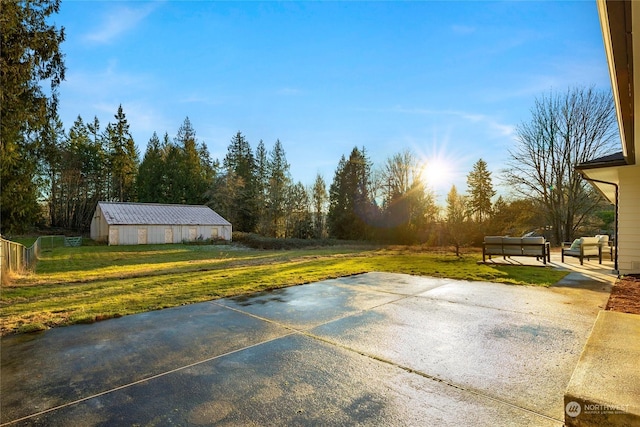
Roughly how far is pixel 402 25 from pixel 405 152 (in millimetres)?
21569

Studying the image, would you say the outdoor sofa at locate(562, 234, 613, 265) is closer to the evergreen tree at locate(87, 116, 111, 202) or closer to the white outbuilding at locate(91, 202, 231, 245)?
the white outbuilding at locate(91, 202, 231, 245)

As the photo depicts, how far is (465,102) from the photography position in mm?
13484

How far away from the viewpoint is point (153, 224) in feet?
90.6

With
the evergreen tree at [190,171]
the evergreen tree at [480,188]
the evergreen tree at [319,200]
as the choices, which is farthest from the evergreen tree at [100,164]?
the evergreen tree at [480,188]

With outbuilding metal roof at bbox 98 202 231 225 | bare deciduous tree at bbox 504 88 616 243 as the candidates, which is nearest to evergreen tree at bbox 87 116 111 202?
outbuilding metal roof at bbox 98 202 231 225

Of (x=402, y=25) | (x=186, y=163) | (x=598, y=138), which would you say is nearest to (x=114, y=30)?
(x=402, y=25)

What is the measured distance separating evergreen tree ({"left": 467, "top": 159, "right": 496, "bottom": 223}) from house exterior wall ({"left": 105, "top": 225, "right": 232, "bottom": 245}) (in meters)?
26.3

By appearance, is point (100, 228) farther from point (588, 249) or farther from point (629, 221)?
point (629, 221)

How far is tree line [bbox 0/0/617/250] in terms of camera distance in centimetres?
862

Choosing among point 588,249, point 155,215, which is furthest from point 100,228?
point 588,249

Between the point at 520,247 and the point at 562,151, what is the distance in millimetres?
17806

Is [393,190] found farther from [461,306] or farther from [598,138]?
[461,306]

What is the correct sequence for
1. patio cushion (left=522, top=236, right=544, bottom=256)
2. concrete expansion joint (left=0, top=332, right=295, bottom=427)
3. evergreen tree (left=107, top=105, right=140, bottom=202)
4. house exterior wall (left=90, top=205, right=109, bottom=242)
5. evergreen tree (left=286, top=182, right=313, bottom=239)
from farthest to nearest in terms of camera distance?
evergreen tree (left=107, top=105, right=140, bottom=202), evergreen tree (left=286, top=182, right=313, bottom=239), house exterior wall (left=90, top=205, right=109, bottom=242), patio cushion (left=522, top=236, right=544, bottom=256), concrete expansion joint (left=0, top=332, right=295, bottom=427)

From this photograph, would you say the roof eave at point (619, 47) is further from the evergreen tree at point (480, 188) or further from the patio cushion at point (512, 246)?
the evergreen tree at point (480, 188)
